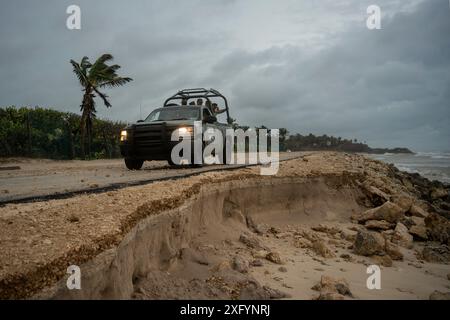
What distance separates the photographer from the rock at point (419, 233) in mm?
7953

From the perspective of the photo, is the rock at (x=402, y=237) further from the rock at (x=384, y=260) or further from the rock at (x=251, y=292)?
the rock at (x=251, y=292)

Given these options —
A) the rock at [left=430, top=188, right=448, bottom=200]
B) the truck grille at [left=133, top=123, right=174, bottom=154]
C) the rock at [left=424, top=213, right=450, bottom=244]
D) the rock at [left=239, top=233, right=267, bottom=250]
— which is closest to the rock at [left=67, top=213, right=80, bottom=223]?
the rock at [left=239, top=233, right=267, bottom=250]

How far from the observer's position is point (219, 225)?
6.40 meters

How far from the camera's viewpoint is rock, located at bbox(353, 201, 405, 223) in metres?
8.58

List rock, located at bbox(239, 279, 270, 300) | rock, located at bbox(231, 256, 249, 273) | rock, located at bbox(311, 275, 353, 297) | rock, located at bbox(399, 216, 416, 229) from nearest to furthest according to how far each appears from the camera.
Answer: rock, located at bbox(239, 279, 270, 300), rock, located at bbox(311, 275, 353, 297), rock, located at bbox(231, 256, 249, 273), rock, located at bbox(399, 216, 416, 229)

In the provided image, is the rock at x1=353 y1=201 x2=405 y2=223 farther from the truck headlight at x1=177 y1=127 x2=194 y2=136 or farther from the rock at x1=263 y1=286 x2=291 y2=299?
the rock at x1=263 y1=286 x2=291 y2=299

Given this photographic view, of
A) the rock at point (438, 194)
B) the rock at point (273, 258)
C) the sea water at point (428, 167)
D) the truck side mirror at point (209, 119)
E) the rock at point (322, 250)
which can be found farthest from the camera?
the sea water at point (428, 167)

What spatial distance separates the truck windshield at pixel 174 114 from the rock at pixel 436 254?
6.50m

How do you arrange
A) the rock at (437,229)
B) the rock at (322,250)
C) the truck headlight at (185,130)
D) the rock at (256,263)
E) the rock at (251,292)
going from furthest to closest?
the truck headlight at (185,130)
the rock at (437,229)
the rock at (322,250)
the rock at (256,263)
the rock at (251,292)

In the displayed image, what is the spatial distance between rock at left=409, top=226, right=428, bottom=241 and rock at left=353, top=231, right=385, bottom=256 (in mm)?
1983

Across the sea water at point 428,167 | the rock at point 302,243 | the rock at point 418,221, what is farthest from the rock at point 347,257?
the sea water at point 428,167

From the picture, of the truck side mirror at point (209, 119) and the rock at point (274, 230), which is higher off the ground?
the truck side mirror at point (209, 119)
